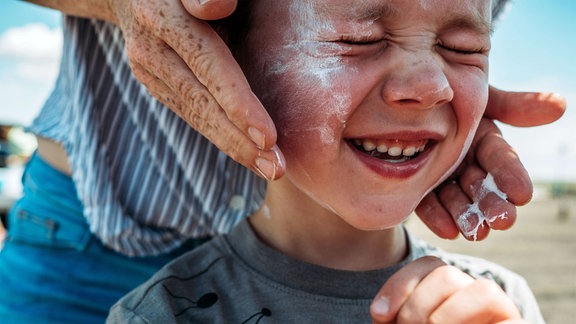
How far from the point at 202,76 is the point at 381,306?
1.94 ft

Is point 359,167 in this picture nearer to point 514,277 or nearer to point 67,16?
point 514,277

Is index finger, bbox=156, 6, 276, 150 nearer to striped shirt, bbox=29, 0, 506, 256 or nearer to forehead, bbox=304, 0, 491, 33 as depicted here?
forehead, bbox=304, 0, 491, 33

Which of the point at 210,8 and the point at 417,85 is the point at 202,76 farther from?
the point at 417,85

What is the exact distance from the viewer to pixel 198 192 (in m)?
1.98

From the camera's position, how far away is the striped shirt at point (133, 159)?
1932mm

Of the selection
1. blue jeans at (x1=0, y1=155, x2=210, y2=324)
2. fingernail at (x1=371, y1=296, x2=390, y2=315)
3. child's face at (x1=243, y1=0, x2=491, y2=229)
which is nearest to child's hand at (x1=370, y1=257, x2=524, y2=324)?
fingernail at (x1=371, y1=296, x2=390, y2=315)

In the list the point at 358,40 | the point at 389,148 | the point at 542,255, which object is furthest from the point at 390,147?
the point at 542,255

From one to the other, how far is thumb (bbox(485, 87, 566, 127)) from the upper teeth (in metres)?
0.40

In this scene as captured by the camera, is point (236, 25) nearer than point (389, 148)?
No

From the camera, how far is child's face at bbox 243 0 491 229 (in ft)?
4.24

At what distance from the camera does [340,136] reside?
4.39ft

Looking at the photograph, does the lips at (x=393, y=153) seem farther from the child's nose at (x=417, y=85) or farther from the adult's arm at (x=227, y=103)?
the adult's arm at (x=227, y=103)

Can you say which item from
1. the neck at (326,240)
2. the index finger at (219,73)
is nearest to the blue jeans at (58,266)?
the neck at (326,240)

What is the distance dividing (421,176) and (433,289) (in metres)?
0.40
